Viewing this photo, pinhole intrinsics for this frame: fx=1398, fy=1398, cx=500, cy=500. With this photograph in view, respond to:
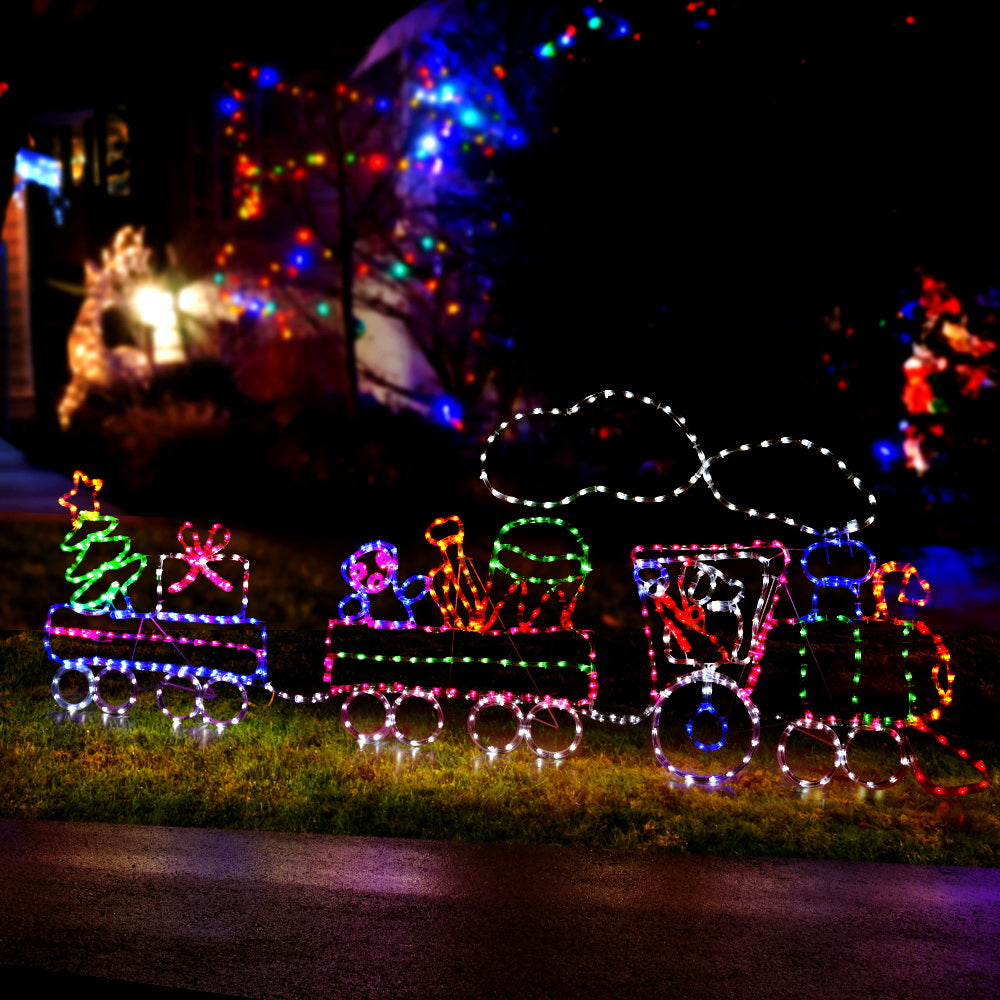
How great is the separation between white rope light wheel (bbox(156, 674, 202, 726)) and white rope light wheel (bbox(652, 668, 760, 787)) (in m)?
2.65

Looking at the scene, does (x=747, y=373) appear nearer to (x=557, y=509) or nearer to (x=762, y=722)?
(x=557, y=509)

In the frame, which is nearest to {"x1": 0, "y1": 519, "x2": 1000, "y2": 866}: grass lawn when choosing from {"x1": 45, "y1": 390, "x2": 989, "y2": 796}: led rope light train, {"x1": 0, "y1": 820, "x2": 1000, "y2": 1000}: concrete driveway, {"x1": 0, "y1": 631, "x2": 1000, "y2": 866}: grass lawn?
{"x1": 0, "y1": 631, "x2": 1000, "y2": 866}: grass lawn

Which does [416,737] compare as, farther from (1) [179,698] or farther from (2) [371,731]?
(1) [179,698]

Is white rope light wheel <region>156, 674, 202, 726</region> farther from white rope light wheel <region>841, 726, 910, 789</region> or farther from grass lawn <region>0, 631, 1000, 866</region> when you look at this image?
white rope light wheel <region>841, 726, 910, 789</region>

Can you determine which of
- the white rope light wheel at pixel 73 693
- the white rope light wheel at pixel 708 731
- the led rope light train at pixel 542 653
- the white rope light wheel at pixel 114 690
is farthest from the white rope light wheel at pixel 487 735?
the white rope light wheel at pixel 73 693

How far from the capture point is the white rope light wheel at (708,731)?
22.3 ft

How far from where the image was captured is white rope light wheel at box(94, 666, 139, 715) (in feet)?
26.2

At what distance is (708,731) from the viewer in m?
7.94

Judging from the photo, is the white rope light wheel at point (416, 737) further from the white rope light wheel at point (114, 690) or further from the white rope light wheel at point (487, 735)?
the white rope light wheel at point (114, 690)

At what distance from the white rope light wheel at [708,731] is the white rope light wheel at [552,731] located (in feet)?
1.44

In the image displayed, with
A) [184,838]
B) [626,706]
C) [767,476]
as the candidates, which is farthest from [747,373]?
[184,838]

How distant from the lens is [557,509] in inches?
507

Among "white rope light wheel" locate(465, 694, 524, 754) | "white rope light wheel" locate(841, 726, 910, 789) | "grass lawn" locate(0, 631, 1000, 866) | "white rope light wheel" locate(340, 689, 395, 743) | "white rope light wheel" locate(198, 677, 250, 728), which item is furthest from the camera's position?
"white rope light wheel" locate(198, 677, 250, 728)

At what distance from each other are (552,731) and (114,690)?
2.93m
